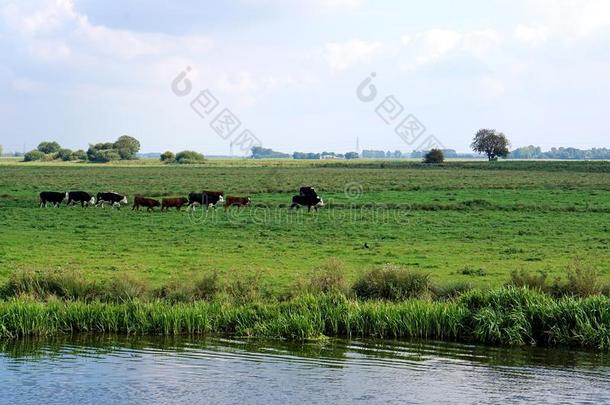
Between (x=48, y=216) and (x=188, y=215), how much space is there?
6780 millimetres

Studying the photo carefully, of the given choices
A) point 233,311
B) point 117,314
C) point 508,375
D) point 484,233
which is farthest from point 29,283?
point 484,233

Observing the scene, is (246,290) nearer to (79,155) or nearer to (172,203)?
(172,203)

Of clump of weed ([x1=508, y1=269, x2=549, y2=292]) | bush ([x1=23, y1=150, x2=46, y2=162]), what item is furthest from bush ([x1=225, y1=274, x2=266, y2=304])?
bush ([x1=23, y1=150, x2=46, y2=162])

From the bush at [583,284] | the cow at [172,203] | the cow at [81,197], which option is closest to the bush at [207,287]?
the bush at [583,284]

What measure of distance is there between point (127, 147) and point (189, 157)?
26773 millimetres

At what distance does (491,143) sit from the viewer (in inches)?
6462

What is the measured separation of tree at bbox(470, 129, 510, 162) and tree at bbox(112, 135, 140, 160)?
77.6 metres

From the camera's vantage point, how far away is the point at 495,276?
21688 millimetres

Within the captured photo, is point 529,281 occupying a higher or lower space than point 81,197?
lower

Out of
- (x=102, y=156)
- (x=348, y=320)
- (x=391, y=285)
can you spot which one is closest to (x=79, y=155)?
(x=102, y=156)

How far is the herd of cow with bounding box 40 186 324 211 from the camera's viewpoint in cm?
4175

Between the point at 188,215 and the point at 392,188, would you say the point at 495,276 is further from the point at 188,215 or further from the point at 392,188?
the point at 392,188

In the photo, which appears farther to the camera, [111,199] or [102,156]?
[102,156]

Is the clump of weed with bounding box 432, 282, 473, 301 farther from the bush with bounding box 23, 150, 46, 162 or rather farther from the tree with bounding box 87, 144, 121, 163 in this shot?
the bush with bounding box 23, 150, 46, 162
